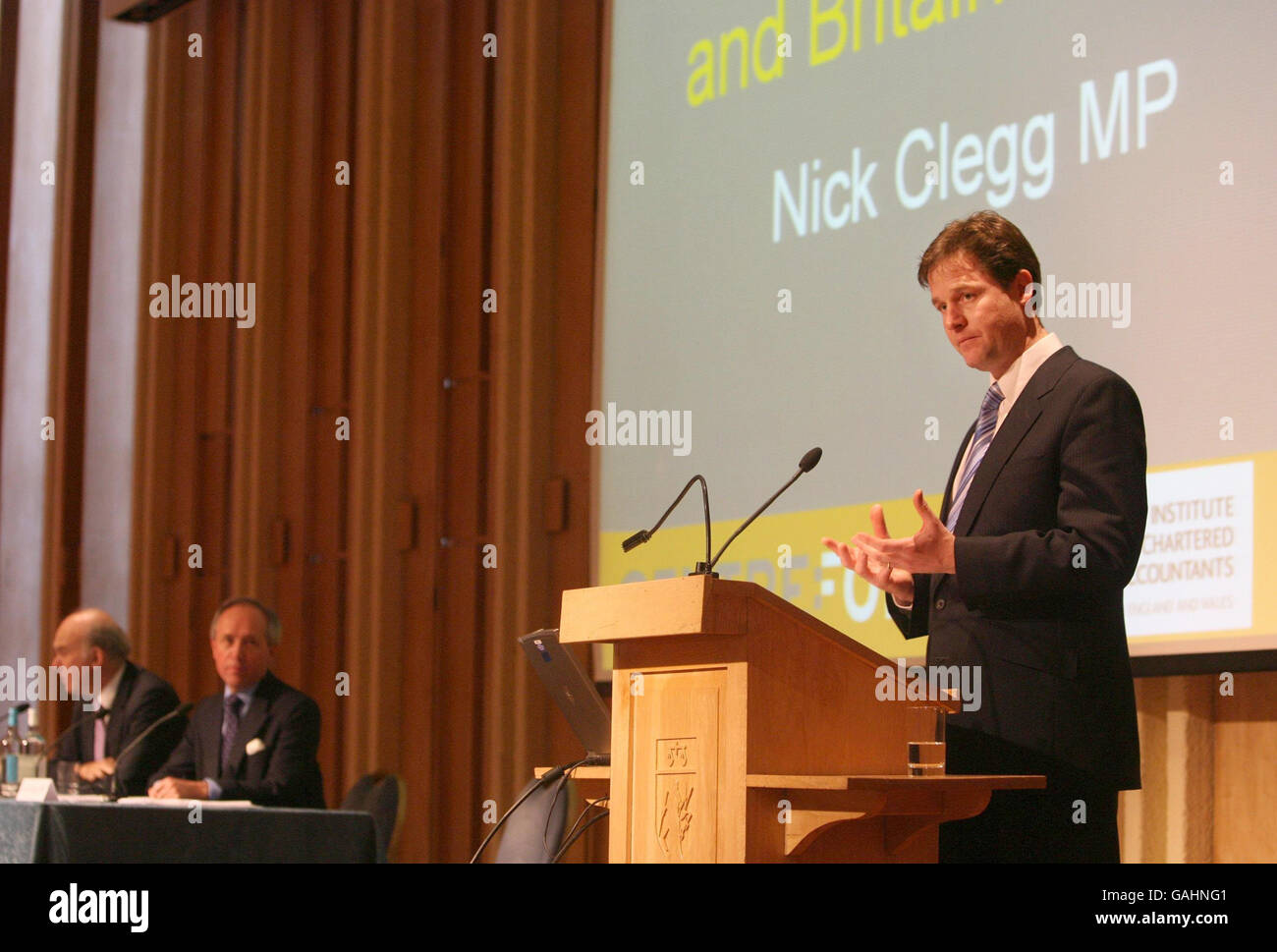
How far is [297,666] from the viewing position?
22.0 feet

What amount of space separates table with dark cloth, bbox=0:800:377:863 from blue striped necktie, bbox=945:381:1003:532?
7.05 feet

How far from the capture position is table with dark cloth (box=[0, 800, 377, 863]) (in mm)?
3635

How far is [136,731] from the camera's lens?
17.2ft

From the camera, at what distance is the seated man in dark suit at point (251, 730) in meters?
4.86

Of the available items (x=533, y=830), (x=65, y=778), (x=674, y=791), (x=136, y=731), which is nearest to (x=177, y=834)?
(x=65, y=778)

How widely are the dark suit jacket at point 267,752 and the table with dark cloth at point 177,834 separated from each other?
0.53 m

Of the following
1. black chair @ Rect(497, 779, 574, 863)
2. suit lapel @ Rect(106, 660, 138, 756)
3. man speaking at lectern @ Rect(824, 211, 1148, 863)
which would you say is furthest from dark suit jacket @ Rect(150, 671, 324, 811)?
man speaking at lectern @ Rect(824, 211, 1148, 863)

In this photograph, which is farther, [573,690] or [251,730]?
[251,730]

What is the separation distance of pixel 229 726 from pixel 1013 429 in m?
3.28

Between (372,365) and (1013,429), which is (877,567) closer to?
(1013,429)
